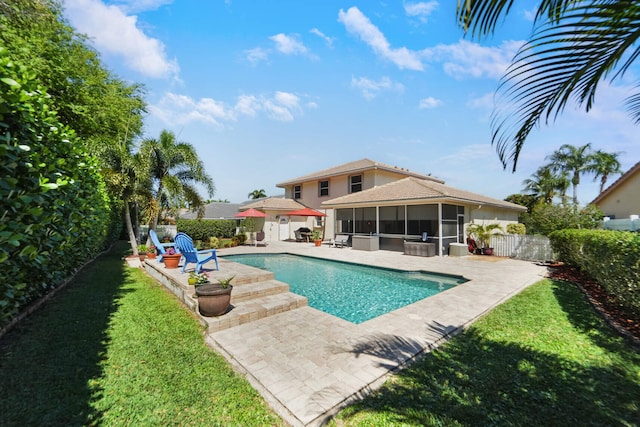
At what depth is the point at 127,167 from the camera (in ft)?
43.3

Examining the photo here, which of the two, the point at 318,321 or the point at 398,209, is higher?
the point at 398,209

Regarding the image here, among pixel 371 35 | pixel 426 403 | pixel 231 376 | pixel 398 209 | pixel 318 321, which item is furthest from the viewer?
pixel 398 209

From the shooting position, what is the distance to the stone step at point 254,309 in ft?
17.5

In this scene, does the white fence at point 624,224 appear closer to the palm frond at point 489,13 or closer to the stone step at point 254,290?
the stone step at point 254,290

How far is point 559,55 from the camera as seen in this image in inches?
80.6

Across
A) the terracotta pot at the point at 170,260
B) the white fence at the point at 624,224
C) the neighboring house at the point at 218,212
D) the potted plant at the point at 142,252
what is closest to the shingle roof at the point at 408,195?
the white fence at the point at 624,224

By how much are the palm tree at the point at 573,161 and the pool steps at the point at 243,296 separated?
41.9m

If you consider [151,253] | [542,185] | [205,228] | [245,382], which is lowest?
[245,382]

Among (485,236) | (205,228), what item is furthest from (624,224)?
(205,228)

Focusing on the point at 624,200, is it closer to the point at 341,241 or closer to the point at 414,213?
the point at 414,213

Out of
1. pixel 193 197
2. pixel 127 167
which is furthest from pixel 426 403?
pixel 193 197

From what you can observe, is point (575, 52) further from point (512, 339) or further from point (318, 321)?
point (318, 321)

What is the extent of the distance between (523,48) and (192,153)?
1717 cm

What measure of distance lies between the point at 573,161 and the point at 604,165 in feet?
9.41
